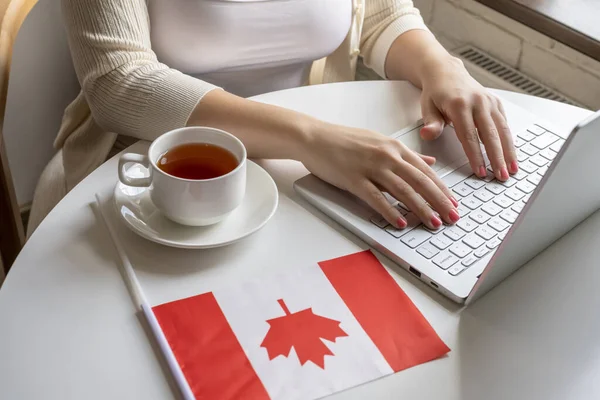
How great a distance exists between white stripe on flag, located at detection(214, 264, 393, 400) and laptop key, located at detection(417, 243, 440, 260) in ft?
0.37

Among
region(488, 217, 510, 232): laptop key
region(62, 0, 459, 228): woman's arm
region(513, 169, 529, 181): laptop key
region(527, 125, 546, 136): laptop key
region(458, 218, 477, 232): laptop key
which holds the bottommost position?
region(527, 125, 546, 136): laptop key

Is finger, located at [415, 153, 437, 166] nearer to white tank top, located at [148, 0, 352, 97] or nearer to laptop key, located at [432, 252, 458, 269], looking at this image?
laptop key, located at [432, 252, 458, 269]

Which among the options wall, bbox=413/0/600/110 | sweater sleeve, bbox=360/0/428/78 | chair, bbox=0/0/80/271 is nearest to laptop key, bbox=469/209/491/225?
sweater sleeve, bbox=360/0/428/78

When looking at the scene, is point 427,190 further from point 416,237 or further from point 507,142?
point 507,142

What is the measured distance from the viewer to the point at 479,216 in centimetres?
77

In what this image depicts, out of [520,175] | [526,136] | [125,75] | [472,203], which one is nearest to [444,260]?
[472,203]

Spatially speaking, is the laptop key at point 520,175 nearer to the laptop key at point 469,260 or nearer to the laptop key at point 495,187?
the laptop key at point 495,187

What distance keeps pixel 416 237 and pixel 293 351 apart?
213mm

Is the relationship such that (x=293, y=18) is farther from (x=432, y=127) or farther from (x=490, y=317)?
(x=490, y=317)

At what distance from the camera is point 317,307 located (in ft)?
2.12

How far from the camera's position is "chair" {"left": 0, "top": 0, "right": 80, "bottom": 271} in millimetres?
1010

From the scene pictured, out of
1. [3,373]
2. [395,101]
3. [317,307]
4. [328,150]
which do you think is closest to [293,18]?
[395,101]

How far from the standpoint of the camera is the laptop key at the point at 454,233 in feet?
2.40

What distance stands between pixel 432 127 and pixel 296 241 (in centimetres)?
29
